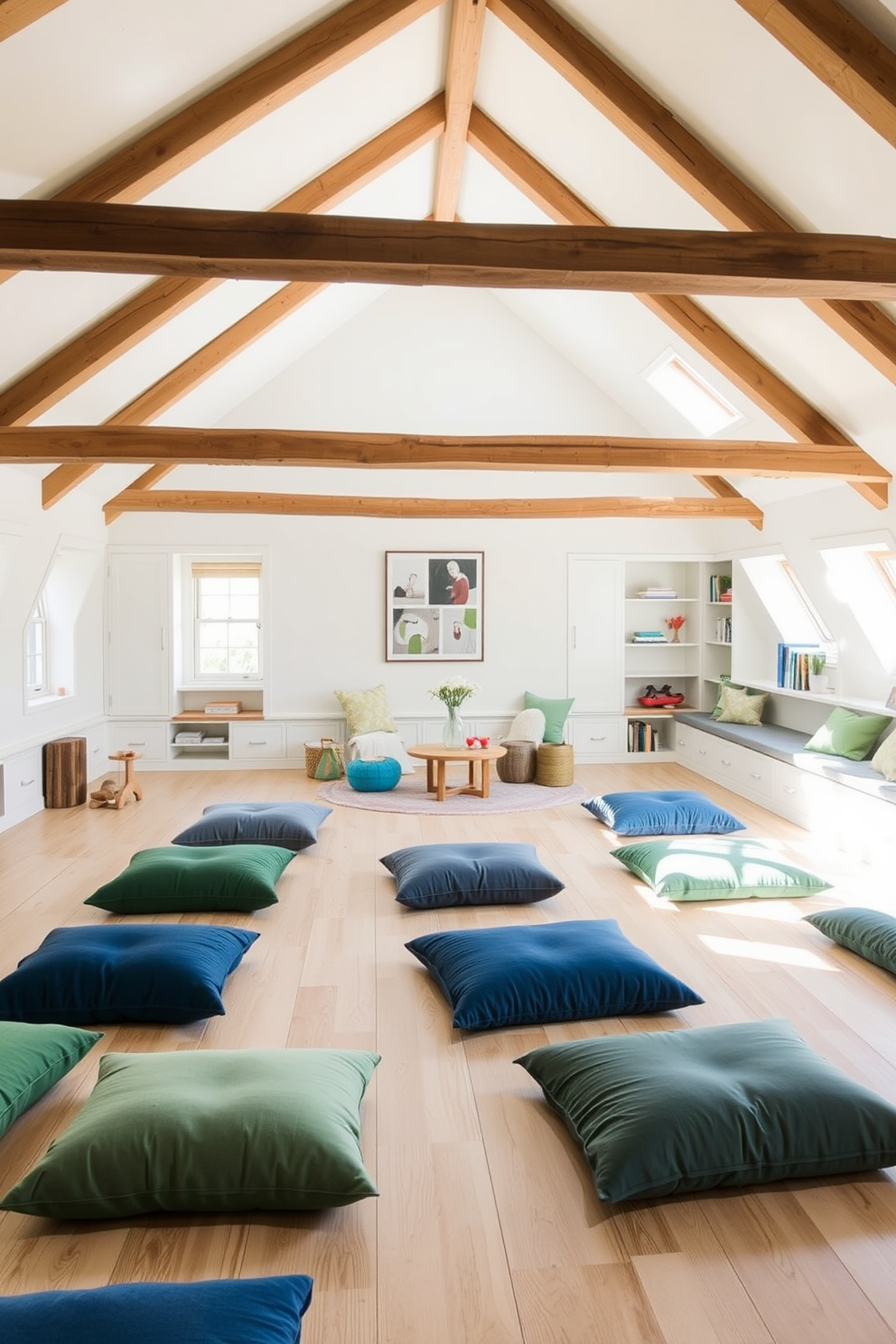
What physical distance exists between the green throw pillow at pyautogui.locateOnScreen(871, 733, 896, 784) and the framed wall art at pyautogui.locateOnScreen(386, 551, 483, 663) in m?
3.97

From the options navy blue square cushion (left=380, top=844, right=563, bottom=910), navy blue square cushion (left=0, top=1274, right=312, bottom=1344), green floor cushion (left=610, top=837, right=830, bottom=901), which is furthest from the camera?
green floor cushion (left=610, top=837, right=830, bottom=901)

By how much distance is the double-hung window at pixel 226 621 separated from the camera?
31.6ft

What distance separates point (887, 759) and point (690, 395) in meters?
3.18

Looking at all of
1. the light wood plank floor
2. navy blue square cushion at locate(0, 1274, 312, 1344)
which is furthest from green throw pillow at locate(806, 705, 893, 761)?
navy blue square cushion at locate(0, 1274, 312, 1344)

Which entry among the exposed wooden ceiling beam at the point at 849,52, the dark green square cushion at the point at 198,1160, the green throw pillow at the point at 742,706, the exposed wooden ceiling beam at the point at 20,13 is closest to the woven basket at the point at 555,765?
the green throw pillow at the point at 742,706

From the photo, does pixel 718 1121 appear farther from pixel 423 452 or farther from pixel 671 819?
pixel 423 452

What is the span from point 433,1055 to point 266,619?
6403mm

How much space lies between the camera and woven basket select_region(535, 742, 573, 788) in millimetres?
8445

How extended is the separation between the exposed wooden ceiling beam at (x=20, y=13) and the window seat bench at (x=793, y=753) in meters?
5.41

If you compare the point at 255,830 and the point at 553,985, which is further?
the point at 255,830

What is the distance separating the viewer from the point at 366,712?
8898mm

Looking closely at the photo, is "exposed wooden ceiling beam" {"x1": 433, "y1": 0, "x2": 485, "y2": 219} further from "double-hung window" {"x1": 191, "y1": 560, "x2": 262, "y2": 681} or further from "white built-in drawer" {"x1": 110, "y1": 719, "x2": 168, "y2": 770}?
"white built-in drawer" {"x1": 110, "y1": 719, "x2": 168, "y2": 770}

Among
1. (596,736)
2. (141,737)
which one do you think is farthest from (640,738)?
(141,737)

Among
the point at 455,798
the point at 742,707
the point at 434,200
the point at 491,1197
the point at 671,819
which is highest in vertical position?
the point at 434,200
